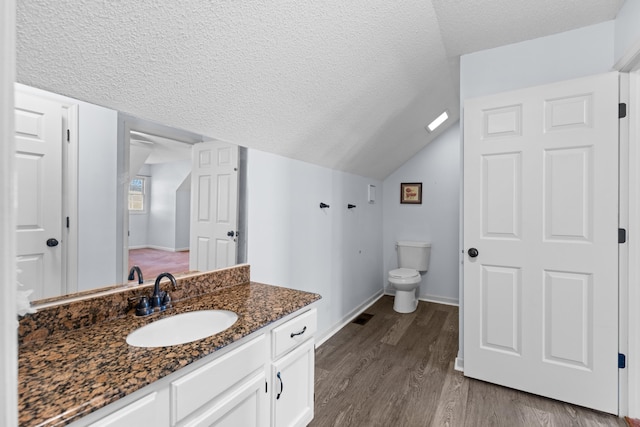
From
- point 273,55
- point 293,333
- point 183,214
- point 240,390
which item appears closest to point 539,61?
point 273,55

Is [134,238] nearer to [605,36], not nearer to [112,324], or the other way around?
[112,324]

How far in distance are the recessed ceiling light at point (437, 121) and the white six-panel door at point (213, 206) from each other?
8.13 ft

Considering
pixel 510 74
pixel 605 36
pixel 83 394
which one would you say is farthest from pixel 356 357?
pixel 605 36

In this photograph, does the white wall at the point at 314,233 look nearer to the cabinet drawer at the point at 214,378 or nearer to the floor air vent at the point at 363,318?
the floor air vent at the point at 363,318

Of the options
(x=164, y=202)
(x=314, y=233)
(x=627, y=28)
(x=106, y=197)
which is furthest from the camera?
(x=314, y=233)

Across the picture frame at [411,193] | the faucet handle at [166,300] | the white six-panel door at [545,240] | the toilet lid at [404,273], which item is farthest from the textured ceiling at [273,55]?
the toilet lid at [404,273]

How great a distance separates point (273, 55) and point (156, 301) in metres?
1.22

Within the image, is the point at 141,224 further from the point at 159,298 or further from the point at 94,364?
the point at 94,364

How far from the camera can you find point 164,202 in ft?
4.66

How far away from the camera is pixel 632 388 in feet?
5.54

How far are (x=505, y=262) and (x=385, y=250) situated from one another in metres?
2.23

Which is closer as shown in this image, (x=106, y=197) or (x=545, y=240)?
(x=106, y=197)

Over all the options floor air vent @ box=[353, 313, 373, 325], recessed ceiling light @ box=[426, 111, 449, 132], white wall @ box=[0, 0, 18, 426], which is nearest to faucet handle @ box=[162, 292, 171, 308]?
white wall @ box=[0, 0, 18, 426]

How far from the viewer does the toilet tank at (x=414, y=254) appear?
3.78 m
